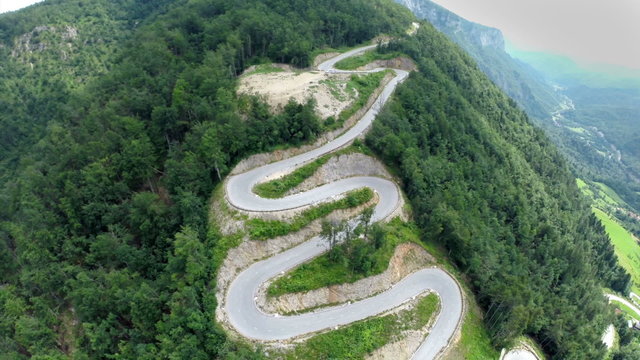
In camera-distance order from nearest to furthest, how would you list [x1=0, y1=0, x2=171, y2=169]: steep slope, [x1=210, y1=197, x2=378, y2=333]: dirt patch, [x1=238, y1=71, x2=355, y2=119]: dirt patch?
[x1=210, y1=197, x2=378, y2=333]: dirt patch → [x1=238, y1=71, x2=355, y2=119]: dirt patch → [x1=0, y1=0, x2=171, y2=169]: steep slope

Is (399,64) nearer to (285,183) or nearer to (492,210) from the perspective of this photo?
(492,210)

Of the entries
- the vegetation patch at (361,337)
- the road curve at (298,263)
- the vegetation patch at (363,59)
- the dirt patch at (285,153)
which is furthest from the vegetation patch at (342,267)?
the vegetation patch at (363,59)

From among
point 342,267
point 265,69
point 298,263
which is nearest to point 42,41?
point 265,69

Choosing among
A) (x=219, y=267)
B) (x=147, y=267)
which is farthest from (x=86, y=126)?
(x=219, y=267)

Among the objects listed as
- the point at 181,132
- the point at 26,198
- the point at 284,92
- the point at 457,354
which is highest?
the point at 284,92

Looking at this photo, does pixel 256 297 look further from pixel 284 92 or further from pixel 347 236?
pixel 284 92

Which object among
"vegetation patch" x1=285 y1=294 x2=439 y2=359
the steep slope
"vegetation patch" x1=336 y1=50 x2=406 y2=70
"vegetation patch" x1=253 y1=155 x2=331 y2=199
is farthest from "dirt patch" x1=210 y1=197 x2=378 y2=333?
the steep slope

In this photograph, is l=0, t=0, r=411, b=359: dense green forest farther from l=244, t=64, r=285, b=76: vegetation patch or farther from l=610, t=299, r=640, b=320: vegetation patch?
l=610, t=299, r=640, b=320: vegetation patch
